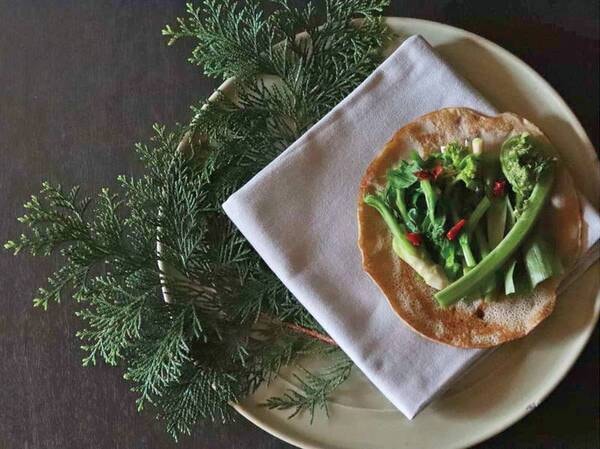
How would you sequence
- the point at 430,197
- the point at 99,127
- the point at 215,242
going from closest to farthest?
the point at 430,197, the point at 215,242, the point at 99,127

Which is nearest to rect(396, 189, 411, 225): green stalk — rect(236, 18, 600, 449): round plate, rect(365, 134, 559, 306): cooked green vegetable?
rect(365, 134, 559, 306): cooked green vegetable

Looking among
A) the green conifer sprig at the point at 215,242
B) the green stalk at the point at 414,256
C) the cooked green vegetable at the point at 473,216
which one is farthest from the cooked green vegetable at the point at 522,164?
the green conifer sprig at the point at 215,242

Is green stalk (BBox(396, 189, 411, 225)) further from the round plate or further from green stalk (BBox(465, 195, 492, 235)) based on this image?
the round plate

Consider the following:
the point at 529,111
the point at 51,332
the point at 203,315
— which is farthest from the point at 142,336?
the point at 529,111

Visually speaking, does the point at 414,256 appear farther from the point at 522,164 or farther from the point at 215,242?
the point at 215,242

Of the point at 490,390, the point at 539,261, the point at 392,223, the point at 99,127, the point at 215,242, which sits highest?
the point at 99,127

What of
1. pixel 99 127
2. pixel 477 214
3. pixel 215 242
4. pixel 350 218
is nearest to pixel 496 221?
pixel 477 214
